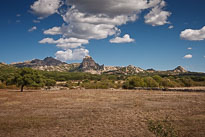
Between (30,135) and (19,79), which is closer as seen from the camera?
(30,135)

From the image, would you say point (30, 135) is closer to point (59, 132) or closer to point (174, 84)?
point (59, 132)

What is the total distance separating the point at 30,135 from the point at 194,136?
12812mm

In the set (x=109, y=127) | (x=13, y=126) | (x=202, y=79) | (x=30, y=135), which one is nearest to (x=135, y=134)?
(x=109, y=127)

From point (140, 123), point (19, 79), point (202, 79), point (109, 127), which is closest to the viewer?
point (109, 127)

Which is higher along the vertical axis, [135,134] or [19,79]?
[19,79]

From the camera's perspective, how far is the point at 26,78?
60.5 meters

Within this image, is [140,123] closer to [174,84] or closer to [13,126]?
[13,126]

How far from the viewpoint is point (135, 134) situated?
14289 mm

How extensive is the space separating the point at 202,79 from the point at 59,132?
12555 centimetres

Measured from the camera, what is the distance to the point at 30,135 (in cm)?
1418

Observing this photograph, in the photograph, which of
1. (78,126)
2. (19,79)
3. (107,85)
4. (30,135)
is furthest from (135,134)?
(107,85)

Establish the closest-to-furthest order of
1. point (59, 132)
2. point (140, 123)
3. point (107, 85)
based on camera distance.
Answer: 1. point (59, 132)
2. point (140, 123)
3. point (107, 85)

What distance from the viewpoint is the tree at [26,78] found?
60875 millimetres

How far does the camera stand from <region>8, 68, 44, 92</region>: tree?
60.9 metres
